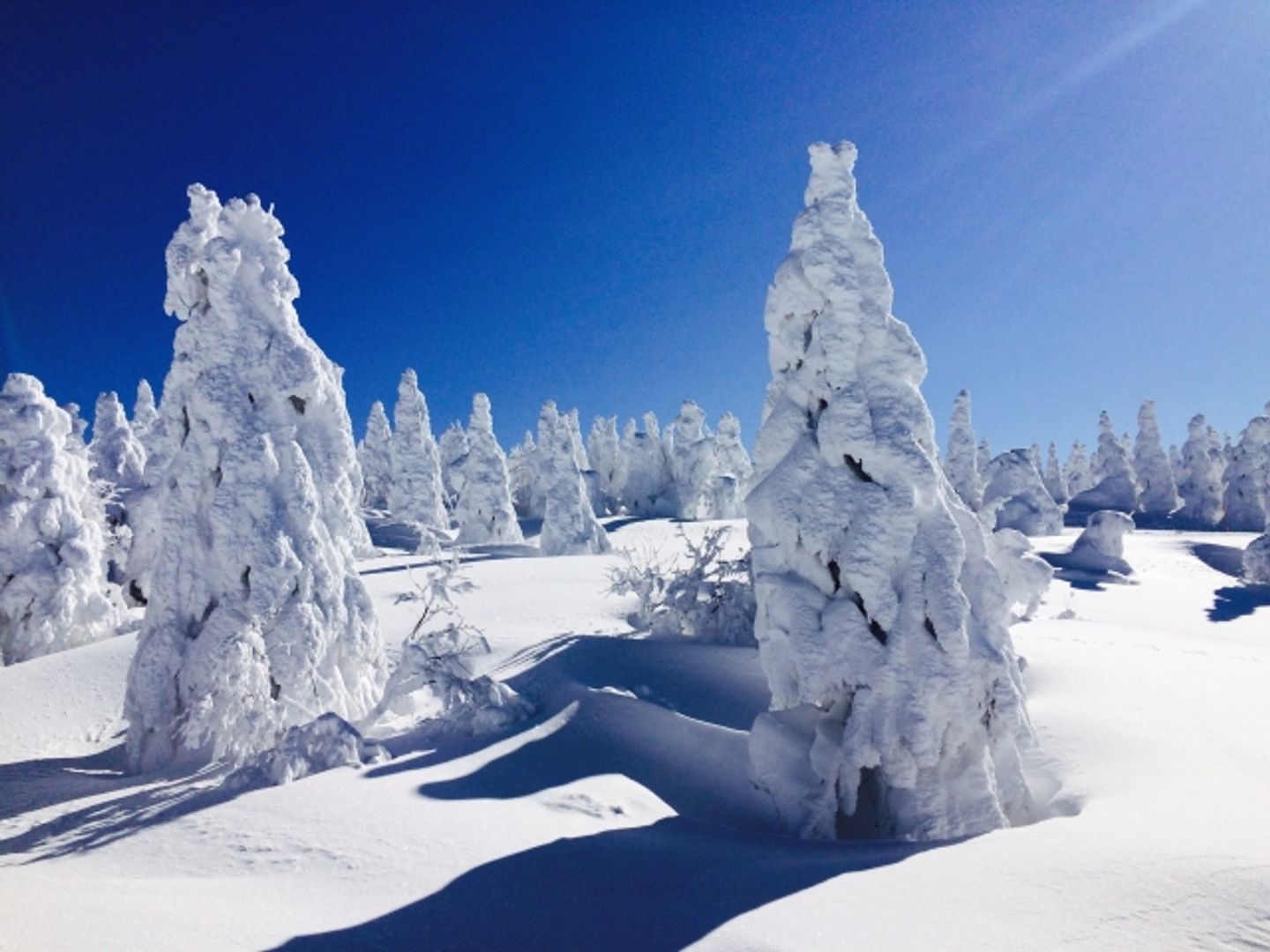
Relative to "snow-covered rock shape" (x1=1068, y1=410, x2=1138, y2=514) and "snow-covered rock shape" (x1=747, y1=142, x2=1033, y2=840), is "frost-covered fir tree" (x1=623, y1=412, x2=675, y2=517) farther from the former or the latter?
"snow-covered rock shape" (x1=747, y1=142, x2=1033, y2=840)

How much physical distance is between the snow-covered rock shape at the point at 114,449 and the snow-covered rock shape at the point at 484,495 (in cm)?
1875

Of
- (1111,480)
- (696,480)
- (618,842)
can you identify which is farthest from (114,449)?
(1111,480)

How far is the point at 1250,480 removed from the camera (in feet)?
186

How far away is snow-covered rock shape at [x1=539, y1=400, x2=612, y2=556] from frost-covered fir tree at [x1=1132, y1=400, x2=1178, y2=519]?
52.9 meters

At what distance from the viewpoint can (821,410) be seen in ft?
41.1

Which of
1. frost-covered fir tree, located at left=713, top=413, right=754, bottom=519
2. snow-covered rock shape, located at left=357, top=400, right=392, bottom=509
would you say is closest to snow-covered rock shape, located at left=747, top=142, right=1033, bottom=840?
frost-covered fir tree, located at left=713, top=413, right=754, bottom=519

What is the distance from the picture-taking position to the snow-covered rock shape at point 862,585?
10.0 m

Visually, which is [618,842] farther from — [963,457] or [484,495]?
[963,457]

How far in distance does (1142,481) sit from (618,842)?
74.3m

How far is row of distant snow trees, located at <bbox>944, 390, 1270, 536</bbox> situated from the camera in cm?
5484

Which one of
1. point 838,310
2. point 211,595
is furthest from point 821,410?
point 211,595

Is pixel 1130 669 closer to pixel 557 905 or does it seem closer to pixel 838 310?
pixel 838 310

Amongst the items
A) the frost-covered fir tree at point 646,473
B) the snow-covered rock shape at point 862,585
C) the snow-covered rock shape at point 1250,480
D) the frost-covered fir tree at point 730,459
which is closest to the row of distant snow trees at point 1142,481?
the snow-covered rock shape at point 1250,480

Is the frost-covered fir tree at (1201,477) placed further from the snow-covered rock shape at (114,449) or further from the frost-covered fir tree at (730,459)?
the snow-covered rock shape at (114,449)
